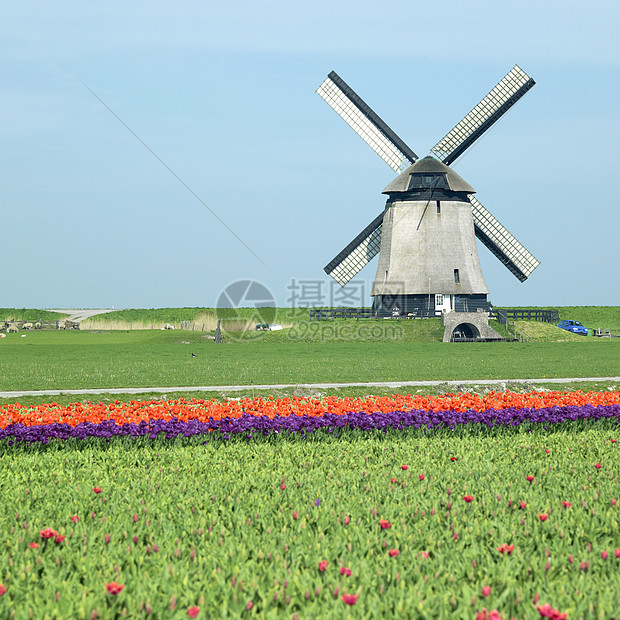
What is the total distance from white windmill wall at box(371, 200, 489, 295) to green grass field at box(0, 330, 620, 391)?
5.89 meters

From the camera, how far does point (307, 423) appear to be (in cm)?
1070

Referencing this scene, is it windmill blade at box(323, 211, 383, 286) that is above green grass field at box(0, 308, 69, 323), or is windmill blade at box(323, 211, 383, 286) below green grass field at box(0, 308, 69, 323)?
above

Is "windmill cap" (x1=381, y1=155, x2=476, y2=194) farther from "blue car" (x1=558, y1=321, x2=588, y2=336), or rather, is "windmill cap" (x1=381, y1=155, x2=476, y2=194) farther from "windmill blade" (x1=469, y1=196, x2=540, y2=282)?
"blue car" (x1=558, y1=321, x2=588, y2=336)

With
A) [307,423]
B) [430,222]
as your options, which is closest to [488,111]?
[430,222]

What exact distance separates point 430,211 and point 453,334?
726 cm

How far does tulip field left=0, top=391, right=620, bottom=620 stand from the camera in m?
4.59

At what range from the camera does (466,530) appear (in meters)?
5.85

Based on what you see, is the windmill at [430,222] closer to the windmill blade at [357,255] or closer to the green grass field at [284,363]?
the windmill blade at [357,255]

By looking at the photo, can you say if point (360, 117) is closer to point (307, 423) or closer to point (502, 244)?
point (502, 244)

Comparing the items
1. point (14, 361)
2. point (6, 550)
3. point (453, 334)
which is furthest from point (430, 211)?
point (6, 550)

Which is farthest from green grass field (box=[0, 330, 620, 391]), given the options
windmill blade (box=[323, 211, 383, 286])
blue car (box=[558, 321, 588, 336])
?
blue car (box=[558, 321, 588, 336])

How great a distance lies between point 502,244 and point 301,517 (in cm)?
3992

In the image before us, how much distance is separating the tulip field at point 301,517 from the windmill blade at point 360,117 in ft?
110

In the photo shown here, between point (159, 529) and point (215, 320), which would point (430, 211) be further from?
point (159, 529)
